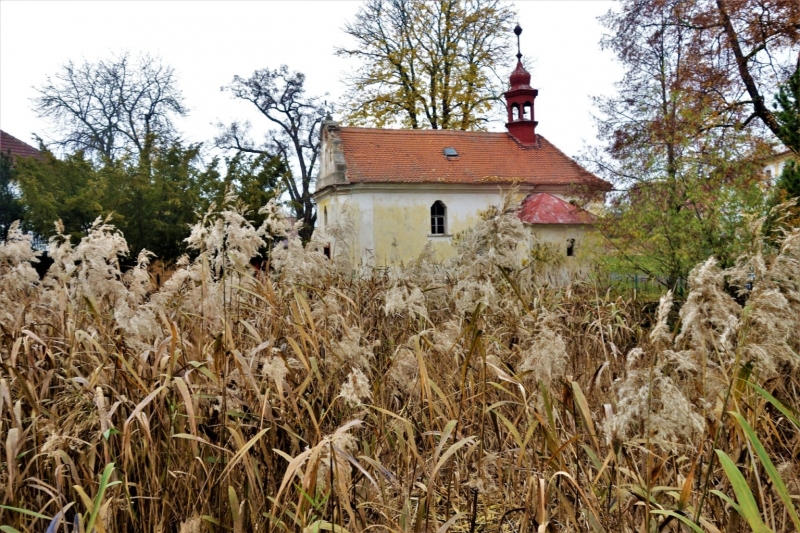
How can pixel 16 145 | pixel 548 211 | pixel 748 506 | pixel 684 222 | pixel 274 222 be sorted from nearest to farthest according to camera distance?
pixel 748 506 < pixel 274 222 < pixel 684 222 < pixel 548 211 < pixel 16 145

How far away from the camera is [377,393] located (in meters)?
2.94

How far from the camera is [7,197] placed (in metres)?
21.8

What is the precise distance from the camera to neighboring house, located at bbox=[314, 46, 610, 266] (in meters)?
25.4

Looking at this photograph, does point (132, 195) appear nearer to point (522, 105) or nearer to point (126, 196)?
point (126, 196)

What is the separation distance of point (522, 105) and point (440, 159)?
5516 mm

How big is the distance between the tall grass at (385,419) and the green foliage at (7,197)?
19.7m

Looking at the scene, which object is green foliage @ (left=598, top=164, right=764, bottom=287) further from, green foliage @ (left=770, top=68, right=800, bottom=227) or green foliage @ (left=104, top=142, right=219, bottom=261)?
green foliage @ (left=104, top=142, right=219, bottom=261)

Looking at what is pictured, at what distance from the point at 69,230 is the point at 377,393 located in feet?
50.3

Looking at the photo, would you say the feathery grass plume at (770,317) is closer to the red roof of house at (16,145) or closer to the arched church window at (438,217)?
the arched church window at (438,217)

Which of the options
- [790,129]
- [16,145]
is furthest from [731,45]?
[16,145]

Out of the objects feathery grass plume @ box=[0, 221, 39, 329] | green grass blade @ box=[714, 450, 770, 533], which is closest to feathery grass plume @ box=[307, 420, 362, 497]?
green grass blade @ box=[714, 450, 770, 533]

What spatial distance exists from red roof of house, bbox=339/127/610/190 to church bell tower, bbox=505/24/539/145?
0.88m

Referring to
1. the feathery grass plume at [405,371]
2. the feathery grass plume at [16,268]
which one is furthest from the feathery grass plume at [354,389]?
the feathery grass plume at [16,268]

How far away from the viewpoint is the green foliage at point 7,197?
68.4ft
